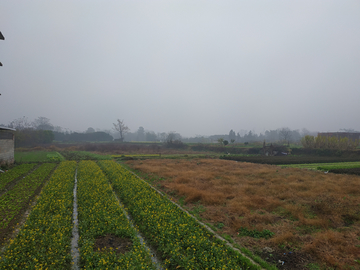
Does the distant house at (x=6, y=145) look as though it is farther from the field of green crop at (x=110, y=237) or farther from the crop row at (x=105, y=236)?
the crop row at (x=105, y=236)

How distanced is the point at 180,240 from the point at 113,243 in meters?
2.28

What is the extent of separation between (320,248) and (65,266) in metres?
7.56

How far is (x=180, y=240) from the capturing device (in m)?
6.57

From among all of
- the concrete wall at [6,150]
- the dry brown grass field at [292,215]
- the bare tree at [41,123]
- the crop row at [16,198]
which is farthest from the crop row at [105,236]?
the bare tree at [41,123]

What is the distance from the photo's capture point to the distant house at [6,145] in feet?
68.2

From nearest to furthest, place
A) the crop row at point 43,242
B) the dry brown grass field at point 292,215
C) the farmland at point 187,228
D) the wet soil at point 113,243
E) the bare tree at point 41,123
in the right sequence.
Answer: the crop row at point 43,242 < the farmland at point 187,228 < the dry brown grass field at point 292,215 < the wet soil at point 113,243 < the bare tree at point 41,123

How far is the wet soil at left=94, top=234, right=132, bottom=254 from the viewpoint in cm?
642

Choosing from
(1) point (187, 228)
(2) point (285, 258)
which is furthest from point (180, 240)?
(2) point (285, 258)

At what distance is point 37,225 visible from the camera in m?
7.42

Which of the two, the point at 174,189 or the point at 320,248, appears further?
the point at 174,189

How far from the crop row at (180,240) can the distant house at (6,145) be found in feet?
62.7

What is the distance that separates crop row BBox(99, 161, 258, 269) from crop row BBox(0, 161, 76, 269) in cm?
262

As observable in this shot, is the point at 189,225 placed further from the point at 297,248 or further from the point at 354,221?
the point at 354,221

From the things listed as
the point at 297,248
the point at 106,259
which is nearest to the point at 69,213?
the point at 106,259
